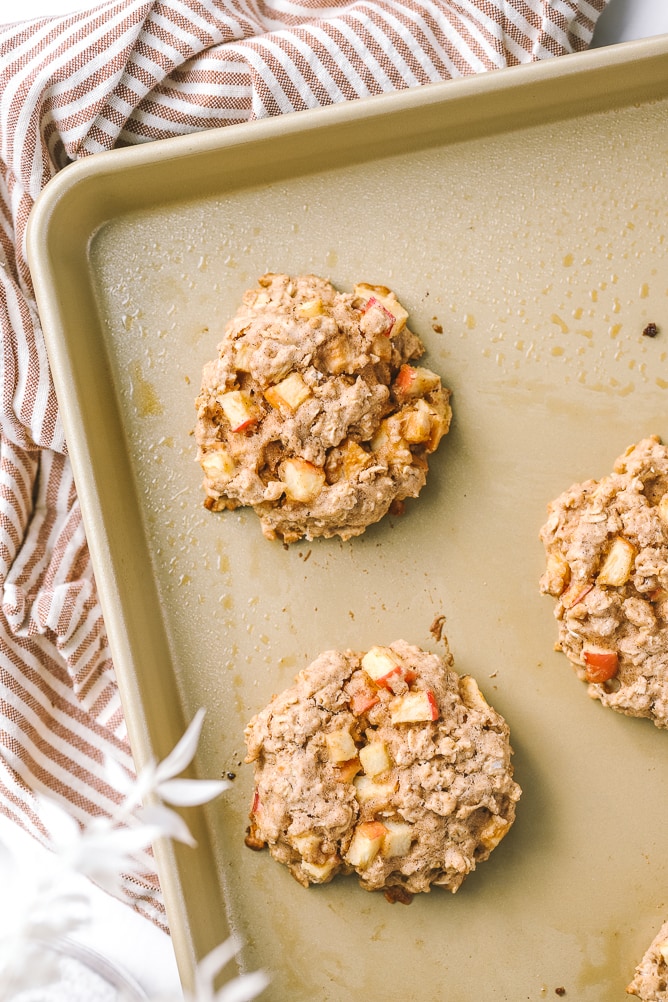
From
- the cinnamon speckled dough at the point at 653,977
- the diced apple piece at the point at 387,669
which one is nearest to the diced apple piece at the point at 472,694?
the diced apple piece at the point at 387,669

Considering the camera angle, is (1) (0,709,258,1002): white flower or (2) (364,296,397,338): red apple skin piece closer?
(1) (0,709,258,1002): white flower

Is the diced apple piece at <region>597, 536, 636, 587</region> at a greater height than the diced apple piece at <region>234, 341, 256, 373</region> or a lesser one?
lesser

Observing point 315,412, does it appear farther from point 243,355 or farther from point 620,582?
point 620,582

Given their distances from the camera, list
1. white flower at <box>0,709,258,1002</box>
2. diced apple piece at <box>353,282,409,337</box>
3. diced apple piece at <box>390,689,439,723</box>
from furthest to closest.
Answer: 1. diced apple piece at <box>353,282,409,337</box>
2. diced apple piece at <box>390,689,439,723</box>
3. white flower at <box>0,709,258,1002</box>

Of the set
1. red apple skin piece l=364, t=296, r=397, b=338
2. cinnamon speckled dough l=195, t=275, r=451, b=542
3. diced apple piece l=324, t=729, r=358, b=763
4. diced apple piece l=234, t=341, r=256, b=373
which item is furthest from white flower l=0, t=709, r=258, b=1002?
red apple skin piece l=364, t=296, r=397, b=338

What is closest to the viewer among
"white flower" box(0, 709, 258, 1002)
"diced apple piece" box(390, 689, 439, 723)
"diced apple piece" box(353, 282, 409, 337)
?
"white flower" box(0, 709, 258, 1002)

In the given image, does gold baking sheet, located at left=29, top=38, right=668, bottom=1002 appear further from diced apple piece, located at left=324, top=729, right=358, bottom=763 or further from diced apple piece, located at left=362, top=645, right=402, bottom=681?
diced apple piece, located at left=324, top=729, right=358, bottom=763

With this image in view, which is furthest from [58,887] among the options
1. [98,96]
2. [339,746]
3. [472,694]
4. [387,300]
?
[98,96]

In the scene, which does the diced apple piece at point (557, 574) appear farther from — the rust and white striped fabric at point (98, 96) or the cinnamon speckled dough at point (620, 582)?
the rust and white striped fabric at point (98, 96)
